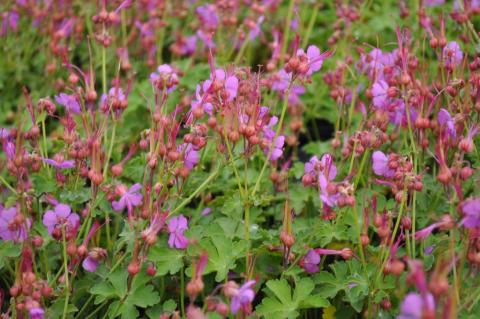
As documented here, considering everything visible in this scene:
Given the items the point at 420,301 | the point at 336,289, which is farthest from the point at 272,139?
the point at 420,301

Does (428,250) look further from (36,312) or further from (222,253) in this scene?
(36,312)

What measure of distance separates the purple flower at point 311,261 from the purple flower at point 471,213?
0.46 metres

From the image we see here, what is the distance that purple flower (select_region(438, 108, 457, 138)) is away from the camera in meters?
1.79

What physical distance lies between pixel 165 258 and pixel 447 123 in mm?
836

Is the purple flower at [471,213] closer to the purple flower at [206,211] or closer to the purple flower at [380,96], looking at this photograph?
the purple flower at [380,96]

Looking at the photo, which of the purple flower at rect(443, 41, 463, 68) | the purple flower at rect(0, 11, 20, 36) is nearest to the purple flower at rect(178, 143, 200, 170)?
the purple flower at rect(443, 41, 463, 68)

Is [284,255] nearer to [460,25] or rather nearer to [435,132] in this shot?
[435,132]

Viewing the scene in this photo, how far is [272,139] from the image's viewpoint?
1924mm

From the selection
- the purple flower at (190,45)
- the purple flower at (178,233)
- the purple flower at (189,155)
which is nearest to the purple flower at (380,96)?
the purple flower at (189,155)

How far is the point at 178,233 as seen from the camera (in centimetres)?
183

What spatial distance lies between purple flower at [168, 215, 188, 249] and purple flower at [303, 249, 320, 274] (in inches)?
12.9

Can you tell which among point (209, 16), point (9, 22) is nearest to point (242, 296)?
point (209, 16)

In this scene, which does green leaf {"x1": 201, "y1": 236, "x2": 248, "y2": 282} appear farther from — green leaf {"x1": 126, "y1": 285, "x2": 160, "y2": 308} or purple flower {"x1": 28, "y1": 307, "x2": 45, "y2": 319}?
purple flower {"x1": 28, "y1": 307, "x2": 45, "y2": 319}

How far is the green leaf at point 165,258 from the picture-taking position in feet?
5.98
